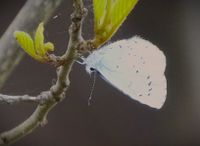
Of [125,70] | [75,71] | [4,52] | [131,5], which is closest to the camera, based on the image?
[131,5]

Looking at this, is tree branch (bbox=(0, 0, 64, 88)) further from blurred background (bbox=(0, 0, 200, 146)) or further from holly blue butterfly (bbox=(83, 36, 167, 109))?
blurred background (bbox=(0, 0, 200, 146))

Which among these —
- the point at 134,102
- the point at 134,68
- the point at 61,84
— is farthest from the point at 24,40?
the point at 134,102

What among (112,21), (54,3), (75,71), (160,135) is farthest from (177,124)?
(112,21)

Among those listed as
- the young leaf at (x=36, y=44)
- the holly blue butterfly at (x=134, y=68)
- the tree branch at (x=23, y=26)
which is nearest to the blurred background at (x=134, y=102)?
the tree branch at (x=23, y=26)

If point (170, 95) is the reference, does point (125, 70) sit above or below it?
above

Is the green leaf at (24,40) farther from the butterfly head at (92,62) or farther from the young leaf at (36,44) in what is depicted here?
the butterfly head at (92,62)

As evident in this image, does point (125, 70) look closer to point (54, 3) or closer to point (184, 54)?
point (54, 3)
